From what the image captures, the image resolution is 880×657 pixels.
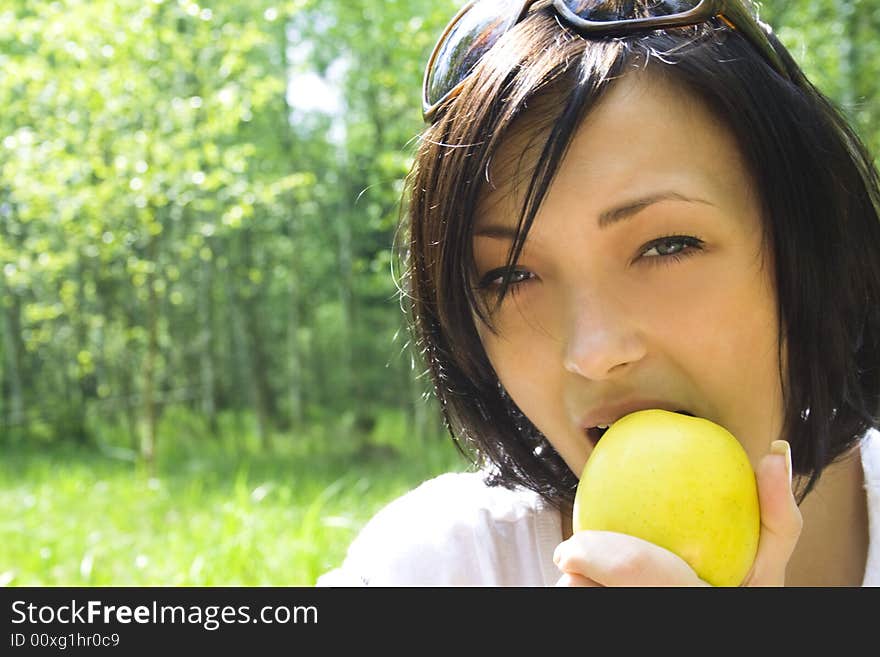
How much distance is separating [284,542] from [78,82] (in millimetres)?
5450

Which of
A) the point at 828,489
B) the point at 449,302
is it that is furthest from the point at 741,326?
the point at 828,489

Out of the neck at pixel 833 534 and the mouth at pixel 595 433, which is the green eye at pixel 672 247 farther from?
the neck at pixel 833 534

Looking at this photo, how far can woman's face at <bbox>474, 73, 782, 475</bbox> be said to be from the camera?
1.18 meters

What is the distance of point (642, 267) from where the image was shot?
1222mm

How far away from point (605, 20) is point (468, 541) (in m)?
0.97

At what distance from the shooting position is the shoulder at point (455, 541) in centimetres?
158

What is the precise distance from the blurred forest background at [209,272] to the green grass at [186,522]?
0.03 meters

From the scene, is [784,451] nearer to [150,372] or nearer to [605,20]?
[605,20]

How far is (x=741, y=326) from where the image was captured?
1.25 m

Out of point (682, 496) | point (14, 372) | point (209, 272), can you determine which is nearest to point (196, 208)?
point (209, 272)

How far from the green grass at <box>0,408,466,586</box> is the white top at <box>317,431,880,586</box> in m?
1.66

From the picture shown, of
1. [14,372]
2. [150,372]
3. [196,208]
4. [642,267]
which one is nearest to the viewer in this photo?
[642,267]

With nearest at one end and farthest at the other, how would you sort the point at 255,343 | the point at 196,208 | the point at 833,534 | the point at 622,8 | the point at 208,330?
1. the point at 622,8
2. the point at 833,534
3. the point at 196,208
4. the point at 208,330
5. the point at 255,343
